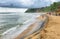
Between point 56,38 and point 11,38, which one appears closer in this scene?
point 56,38

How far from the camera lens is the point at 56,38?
9.34 meters

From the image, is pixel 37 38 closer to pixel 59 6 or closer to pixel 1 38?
pixel 1 38

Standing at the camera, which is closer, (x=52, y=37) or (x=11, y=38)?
(x=52, y=37)

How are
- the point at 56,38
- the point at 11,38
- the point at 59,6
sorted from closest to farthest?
1. the point at 56,38
2. the point at 11,38
3. the point at 59,6

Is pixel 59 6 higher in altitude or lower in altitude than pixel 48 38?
lower

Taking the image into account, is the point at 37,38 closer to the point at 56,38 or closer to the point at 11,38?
the point at 56,38

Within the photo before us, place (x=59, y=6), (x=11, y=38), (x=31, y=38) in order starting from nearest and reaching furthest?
(x=31, y=38), (x=11, y=38), (x=59, y=6)

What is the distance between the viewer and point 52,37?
31.5 ft

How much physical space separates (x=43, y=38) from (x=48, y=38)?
0.28m

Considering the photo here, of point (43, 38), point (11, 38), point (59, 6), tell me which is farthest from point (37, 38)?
point (59, 6)

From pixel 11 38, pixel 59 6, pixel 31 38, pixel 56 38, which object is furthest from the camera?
pixel 59 6

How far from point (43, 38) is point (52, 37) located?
488 mm

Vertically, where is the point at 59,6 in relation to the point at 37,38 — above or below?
below

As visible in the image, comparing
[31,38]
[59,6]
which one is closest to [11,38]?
[31,38]
